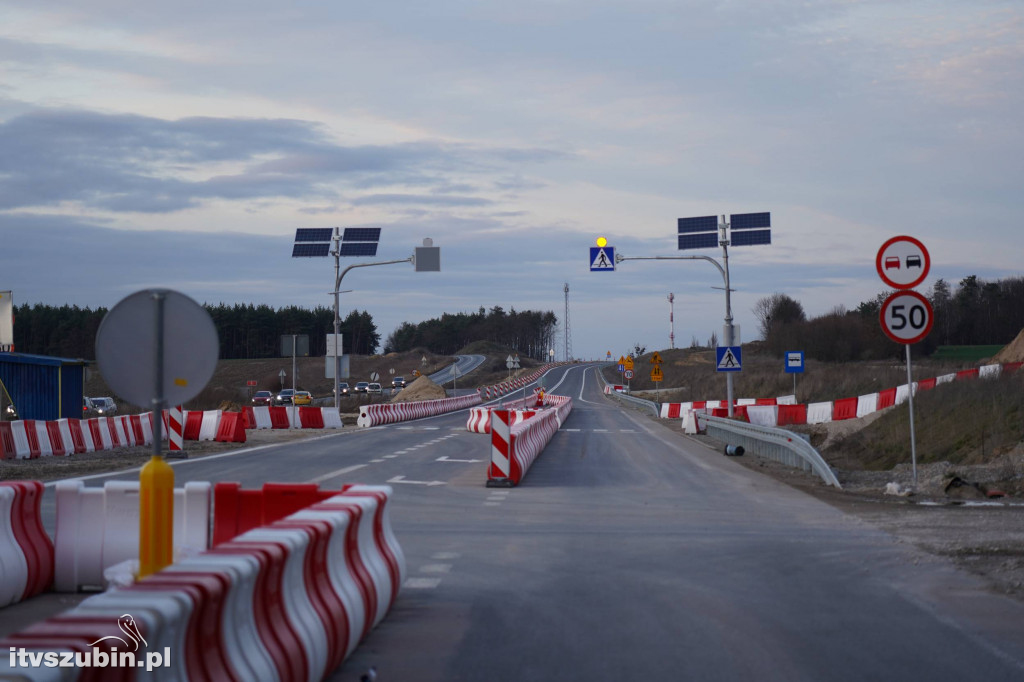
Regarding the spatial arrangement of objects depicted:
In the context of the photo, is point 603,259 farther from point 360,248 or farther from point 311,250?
point 311,250

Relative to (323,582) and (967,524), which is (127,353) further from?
(967,524)

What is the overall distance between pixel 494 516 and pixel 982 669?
25.9 ft

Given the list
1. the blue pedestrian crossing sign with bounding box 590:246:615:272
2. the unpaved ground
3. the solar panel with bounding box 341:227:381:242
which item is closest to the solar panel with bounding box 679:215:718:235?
the blue pedestrian crossing sign with bounding box 590:246:615:272

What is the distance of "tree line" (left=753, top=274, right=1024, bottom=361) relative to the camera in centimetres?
9656

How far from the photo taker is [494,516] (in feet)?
44.0

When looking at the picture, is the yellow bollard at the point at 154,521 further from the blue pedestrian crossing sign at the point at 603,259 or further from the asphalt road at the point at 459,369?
the asphalt road at the point at 459,369

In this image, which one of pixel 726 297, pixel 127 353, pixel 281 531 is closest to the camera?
pixel 281 531

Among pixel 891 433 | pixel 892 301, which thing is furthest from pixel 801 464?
pixel 892 301

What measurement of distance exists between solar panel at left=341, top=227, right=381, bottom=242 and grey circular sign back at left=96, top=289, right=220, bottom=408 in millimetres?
42320

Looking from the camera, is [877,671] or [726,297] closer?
[877,671]

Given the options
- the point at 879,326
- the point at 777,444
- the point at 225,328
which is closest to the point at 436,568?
the point at 777,444

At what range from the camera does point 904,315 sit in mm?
15422

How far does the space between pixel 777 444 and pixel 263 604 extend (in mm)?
19310

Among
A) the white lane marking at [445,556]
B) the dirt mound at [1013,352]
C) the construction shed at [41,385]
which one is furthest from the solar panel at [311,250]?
the white lane marking at [445,556]
